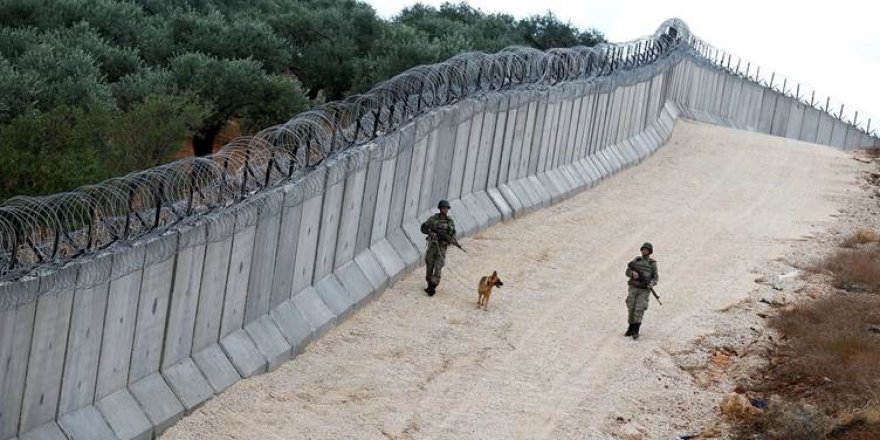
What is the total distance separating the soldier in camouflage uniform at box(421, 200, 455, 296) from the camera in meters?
22.7

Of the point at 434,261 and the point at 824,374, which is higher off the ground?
the point at 434,261

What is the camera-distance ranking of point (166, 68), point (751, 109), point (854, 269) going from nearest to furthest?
point (854, 269)
point (166, 68)
point (751, 109)

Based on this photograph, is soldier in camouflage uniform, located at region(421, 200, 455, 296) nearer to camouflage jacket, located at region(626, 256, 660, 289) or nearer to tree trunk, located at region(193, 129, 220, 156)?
camouflage jacket, located at region(626, 256, 660, 289)

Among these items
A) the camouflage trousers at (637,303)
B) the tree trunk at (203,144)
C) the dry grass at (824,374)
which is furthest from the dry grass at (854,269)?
the tree trunk at (203,144)

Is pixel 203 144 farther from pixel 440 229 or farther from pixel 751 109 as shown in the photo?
pixel 751 109

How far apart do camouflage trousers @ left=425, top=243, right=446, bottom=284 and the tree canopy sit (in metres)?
5.78

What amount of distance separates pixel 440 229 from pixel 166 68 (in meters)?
24.0

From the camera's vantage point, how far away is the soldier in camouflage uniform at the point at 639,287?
70.8ft

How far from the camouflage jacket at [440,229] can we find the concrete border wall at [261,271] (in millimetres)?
865

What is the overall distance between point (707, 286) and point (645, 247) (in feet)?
12.0

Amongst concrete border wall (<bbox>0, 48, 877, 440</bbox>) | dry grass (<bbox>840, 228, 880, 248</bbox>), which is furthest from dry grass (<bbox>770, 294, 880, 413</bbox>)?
concrete border wall (<bbox>0, 48, 877, 440</bbox>)

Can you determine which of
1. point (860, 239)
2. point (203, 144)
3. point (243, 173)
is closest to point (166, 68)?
point (203, 144)

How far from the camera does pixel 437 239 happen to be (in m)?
22.6

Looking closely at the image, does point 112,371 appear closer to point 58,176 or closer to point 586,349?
point 586,349
